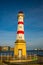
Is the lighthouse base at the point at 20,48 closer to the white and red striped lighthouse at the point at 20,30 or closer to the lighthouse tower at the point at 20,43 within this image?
the lighthouse tower at the point at 20,43

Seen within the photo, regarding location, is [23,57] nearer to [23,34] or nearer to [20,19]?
[23,34]

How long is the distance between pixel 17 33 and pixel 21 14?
111 inches

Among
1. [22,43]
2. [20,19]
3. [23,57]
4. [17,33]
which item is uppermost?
[20,19]

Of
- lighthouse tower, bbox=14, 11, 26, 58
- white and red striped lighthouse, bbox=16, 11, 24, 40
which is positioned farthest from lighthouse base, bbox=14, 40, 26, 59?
white and red striped lighthouse, bbox=16, 11, 24, 40

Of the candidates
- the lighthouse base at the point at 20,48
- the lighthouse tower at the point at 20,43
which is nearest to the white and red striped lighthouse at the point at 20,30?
the lighthouse tower at the point at 20,43

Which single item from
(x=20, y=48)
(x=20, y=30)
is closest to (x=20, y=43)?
(x=20, y=48)

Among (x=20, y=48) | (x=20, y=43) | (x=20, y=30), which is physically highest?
(x=20, y=30)

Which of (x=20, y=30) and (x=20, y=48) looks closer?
(x=20, y=48)

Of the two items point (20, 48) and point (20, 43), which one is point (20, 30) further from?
point (20, 48)

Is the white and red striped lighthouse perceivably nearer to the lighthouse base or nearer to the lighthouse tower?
the lighthouse tower

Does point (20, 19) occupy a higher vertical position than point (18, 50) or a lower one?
higher

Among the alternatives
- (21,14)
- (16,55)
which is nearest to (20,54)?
(16,55)

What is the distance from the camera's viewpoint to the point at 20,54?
21219mm

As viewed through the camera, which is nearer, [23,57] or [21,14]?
[23,57]
